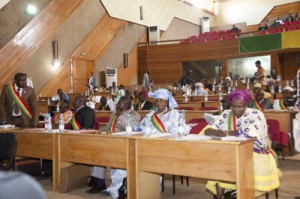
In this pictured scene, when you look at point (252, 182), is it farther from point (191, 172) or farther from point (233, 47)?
point (233, 47)

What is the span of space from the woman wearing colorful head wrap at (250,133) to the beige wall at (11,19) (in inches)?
398

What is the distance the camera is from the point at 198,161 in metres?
3.07

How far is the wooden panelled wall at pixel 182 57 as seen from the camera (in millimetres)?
14828

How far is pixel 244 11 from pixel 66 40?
11673 millimetres

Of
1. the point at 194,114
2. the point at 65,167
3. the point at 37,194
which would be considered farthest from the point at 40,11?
the point at 37,194

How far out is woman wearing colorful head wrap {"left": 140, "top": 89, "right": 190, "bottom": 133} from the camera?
13.3 feet

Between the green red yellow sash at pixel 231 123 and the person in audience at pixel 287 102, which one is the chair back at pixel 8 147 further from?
the person in audience at pixel 287 102

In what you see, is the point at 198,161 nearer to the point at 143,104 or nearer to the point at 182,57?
the point at 143,104

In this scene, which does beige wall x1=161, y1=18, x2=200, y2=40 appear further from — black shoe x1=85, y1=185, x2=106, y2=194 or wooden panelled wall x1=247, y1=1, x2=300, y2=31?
black shoe x1=85, y1=185, x2=106, y2=194

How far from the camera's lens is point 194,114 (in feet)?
20.7

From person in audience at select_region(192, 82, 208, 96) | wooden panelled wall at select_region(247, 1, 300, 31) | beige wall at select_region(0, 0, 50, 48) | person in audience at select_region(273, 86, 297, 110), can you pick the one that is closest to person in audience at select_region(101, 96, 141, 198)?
person in audience at select_region(273, 86, 297, 110)

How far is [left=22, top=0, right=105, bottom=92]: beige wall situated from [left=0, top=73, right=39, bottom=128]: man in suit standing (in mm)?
7365

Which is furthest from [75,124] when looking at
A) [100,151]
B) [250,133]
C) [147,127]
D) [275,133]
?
[275,133]

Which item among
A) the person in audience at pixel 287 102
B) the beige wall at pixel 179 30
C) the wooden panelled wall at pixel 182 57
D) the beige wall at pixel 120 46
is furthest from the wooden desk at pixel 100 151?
the beige wall at pixel 179 30
